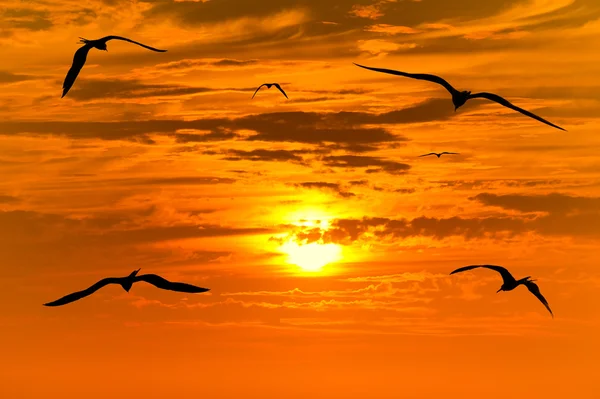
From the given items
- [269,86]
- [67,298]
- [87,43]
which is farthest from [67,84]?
[269,86]

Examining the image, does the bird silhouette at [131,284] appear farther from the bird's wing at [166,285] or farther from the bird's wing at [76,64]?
the bird's wing at [76,64]

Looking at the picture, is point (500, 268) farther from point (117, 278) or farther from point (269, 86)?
point (269, 86)

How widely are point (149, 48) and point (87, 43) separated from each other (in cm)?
724

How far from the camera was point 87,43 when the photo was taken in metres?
57.5

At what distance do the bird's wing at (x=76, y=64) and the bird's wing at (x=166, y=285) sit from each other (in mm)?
11660

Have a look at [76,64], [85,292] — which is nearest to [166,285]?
[85,292]

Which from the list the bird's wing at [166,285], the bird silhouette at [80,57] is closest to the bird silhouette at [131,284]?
the bird's wing at [166,285]

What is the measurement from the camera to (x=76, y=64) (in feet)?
188

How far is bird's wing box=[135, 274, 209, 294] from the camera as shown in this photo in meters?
51.1

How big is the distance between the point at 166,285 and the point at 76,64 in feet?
46.0

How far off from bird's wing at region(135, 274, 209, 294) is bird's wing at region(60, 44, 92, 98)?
11.7 m

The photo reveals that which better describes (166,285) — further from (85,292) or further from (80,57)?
(80,57)

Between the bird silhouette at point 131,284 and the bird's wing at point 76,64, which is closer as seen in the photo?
the bird silhouette at point 131,284

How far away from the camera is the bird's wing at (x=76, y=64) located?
2228 inches
